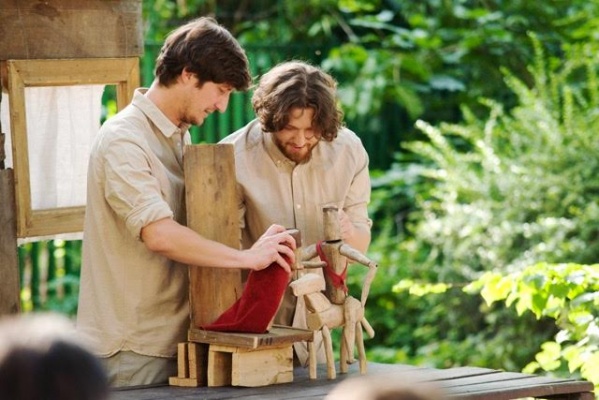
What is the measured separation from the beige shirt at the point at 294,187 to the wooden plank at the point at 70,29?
0.76 m

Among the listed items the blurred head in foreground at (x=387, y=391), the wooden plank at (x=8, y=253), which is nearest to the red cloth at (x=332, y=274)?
the wooden plank at (x=8, y=253)

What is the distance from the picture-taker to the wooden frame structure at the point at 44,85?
4.66 meters

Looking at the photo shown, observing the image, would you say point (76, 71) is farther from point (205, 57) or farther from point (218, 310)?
point (218, 310)

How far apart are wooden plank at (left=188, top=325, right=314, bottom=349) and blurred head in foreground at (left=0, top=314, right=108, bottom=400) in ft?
6.81

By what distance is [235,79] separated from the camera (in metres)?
4.02

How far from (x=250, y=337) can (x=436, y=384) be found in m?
0.58

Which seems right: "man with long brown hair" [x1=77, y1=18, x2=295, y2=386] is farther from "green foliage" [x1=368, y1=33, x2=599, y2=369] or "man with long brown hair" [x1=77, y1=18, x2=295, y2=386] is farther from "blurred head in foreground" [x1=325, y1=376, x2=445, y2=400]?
"green foliage" [x1=368, y1=33, x2=599, y2=369]

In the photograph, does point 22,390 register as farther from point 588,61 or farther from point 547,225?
point 588,61

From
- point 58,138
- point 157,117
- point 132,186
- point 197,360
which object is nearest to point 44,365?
point 132,186

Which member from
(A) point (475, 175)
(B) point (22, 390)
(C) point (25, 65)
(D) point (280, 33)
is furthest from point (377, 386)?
(D) point (280, 33)

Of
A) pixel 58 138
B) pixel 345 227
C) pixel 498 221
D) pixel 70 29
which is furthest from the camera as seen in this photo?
pixel 498 221

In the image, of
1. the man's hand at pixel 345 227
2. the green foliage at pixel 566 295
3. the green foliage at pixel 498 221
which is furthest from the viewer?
the green foliage at pixel 498 221

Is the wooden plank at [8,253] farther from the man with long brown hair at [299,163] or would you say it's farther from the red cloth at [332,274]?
the red cloth at [332,274]

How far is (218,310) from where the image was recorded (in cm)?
408
